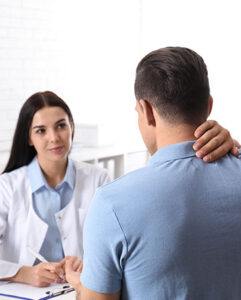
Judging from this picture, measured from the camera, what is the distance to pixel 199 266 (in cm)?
86

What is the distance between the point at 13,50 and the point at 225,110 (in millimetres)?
1950

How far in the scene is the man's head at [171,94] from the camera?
0.91 meters

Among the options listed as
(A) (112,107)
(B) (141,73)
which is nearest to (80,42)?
(A) (112,107)

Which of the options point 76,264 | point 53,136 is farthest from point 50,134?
point 76,264

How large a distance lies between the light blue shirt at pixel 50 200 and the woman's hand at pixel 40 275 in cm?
26

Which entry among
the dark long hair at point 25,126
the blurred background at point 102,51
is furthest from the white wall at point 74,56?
the dark long hair at point 25,126

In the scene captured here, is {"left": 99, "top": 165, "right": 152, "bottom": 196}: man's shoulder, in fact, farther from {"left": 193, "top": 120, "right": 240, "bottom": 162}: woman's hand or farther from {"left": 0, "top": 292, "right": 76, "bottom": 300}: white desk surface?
{"left": 0, "top": 292, "right": 76, "bottom": 300}: white desk surface

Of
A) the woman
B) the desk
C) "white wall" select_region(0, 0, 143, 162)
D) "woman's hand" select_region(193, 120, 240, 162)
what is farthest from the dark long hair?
"woman's hand" select_region(193, 120, 240, 162)

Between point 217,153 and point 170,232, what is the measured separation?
0.21m

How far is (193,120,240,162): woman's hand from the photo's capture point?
916mm

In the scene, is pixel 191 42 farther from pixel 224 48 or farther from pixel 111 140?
pixel 111 140

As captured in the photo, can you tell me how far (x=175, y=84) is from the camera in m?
0.91

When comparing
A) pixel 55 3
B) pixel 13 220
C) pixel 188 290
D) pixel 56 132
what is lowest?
pixel 13 220

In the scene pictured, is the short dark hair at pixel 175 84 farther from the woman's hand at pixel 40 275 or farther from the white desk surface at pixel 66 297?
the woman's hand at pixel 40 275
